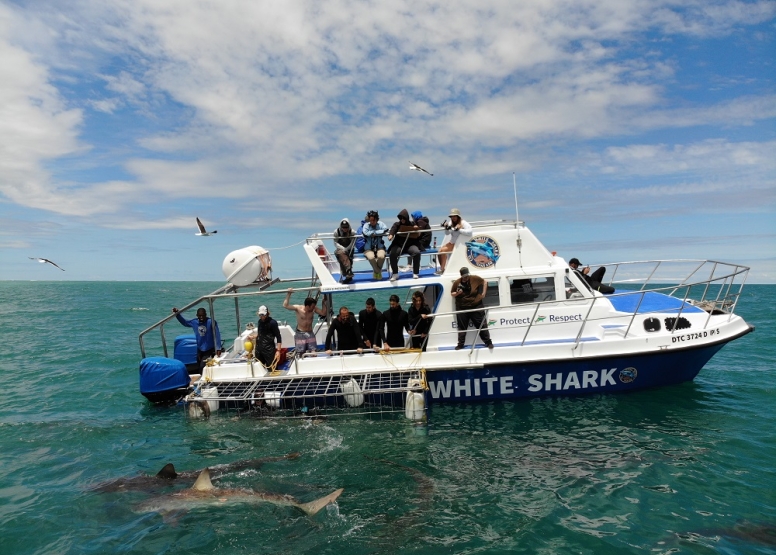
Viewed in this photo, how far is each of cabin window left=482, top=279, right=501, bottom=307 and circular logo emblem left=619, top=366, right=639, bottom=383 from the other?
271 centimetres

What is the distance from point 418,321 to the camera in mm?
9891

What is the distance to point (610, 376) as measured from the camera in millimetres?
9523

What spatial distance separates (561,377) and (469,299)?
7.48 feet

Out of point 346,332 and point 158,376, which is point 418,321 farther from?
point 158,376

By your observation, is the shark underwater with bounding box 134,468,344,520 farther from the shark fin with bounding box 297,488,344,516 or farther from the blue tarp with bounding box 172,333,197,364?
the blue tarp with bounding box 172,333,197,364

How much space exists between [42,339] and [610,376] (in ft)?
78.9

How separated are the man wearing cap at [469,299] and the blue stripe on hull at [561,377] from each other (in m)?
0.69

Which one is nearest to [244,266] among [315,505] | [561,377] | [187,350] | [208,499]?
[187,350]

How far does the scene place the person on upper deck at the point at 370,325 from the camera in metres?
10.0

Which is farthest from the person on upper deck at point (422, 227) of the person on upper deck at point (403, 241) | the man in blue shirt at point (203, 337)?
the man in blue shirt at point (203, 337)

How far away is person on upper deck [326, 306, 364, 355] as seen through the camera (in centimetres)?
988

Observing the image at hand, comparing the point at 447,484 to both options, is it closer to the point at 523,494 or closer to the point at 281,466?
the point at 523,494

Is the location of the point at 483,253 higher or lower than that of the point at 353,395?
higher

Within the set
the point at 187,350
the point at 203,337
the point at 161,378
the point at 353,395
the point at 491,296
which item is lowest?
the point at 353,395
